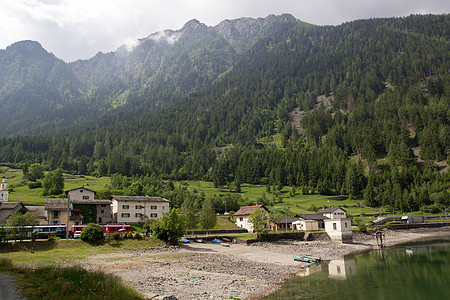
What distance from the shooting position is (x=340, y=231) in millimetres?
78125

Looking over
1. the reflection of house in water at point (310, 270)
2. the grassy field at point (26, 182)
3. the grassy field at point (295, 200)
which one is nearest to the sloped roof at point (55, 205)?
the grassy field at point (26, 182)

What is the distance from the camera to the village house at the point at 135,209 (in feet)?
267

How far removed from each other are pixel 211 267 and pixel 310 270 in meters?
15.0

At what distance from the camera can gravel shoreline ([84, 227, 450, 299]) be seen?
3109cm

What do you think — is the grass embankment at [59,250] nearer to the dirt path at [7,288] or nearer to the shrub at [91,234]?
the shrub at [91,234]

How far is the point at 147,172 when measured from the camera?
17812 centimetres

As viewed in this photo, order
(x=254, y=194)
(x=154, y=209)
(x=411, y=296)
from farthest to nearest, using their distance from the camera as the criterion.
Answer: (x=254, y=194)
(x=154, y=209)
(x=411, y=296)

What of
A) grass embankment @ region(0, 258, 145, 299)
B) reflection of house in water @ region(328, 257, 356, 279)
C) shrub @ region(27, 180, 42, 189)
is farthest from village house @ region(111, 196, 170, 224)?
shrub @ region(27, 180, 42, 189)

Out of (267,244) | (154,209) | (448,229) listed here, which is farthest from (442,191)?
(154,209)

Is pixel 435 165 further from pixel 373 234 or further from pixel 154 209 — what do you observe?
pixel 154 209

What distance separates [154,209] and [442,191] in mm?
116056

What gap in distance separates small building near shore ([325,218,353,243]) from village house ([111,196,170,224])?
150ft

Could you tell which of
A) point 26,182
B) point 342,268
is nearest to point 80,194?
point 26,182

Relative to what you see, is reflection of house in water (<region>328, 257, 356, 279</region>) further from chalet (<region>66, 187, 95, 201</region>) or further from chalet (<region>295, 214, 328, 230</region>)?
chalet (<region>66, 187, 95, 201</region>)
